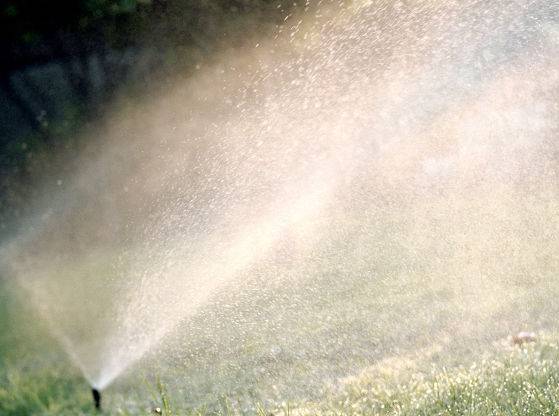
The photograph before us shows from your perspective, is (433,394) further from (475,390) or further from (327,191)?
(327,191)

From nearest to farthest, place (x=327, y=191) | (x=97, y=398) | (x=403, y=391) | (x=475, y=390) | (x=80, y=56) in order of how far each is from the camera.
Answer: (x=475, y=390) → (x=403, y=391) → (x=97, y=398) → (x=80, y=56) → (x=327, y=191)

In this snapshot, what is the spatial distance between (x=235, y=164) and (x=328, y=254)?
7.38 feet

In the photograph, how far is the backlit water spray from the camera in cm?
520

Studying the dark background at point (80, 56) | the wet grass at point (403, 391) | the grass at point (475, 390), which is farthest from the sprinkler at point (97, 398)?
the dark background at point (80, 56)

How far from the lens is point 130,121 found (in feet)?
A: 27.0

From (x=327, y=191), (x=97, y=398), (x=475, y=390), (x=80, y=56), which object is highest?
(x=80, y=56)

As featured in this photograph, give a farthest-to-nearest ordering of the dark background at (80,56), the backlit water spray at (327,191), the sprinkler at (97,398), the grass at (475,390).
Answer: the dark background at (80,56) → the backlit water spray at (327,191) → the sprinkler at (97,398) → the grass at (475,390)

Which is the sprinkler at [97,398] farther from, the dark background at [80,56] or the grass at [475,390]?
the dark background at [80,56]

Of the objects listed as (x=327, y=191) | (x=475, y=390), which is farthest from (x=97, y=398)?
(x=327, y=191)

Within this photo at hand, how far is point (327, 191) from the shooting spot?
8195 mm

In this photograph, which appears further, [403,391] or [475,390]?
[403,391]

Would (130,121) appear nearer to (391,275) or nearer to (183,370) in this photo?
(391,275)

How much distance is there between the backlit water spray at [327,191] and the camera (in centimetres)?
520

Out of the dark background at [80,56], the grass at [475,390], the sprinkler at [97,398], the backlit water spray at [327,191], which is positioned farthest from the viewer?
the dark background at [80,56]
